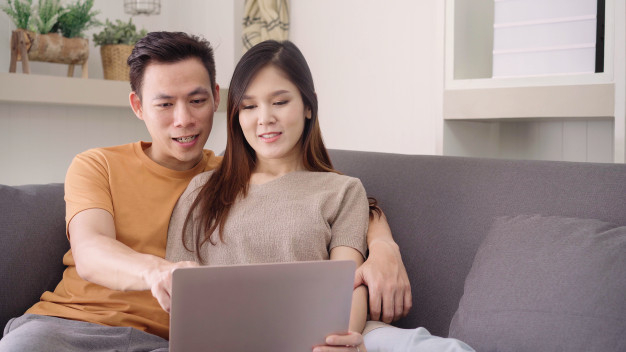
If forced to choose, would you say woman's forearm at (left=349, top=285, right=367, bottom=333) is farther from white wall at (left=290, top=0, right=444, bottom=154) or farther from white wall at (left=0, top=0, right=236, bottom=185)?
white wall at (left=0, top=0, right=236, bottom=185)

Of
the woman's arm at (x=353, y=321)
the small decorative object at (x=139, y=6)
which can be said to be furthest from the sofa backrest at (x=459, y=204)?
the small decorative object at (x=139, y=6)

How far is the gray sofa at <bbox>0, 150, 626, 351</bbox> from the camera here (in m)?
1.22

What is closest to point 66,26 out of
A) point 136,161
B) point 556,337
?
point 136,161

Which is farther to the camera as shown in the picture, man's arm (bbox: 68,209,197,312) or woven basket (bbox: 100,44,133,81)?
woven basket (bbox: 100,44,133,81)

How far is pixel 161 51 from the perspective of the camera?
1.59 meters

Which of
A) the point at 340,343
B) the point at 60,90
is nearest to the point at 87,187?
the point at 340,343

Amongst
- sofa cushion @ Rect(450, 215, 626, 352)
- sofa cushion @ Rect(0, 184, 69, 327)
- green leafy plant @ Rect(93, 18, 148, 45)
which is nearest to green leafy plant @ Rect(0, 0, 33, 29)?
green leafy plant @ Rect(93, 18, 148, 45)

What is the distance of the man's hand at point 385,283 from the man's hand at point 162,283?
38cm

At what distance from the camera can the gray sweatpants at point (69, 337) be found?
1216 millimetres

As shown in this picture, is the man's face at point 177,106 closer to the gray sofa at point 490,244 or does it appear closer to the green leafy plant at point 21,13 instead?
the gray sofa at point 490,244

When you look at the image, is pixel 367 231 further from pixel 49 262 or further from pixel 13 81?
pixel 13 81

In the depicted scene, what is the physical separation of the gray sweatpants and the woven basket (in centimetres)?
179

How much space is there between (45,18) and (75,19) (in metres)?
0.12

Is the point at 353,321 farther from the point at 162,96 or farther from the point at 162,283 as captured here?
the point at 162,96
